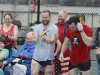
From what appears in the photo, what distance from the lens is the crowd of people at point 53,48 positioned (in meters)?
4.35

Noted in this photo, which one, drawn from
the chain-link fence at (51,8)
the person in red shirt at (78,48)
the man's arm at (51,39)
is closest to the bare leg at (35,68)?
the man's arm at (51,39)

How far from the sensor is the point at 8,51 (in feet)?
Answer: 18.3

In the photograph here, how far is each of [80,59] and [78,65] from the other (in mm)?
116

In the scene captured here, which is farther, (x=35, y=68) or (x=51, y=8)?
(x=51, y=8)

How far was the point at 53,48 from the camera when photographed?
4.74 meters

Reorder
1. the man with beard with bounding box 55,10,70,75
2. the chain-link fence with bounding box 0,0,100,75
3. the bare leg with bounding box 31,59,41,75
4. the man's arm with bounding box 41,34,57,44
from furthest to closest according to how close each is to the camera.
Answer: the chain-link fence with bounding box 0,0,100,75 → the man with beard with bounding box 55,10,70,75 → the bare leg with bounding box 31,59,41,75 → the man's arm with bounding box 41,34,57,44

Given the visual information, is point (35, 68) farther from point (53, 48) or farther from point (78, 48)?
point (78, 48)

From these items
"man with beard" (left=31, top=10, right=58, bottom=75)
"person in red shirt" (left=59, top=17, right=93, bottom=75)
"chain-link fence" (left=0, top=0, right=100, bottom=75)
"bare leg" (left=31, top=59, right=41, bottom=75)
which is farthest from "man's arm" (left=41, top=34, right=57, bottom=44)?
"chain-link fence" (left=0, top=0, right=100, bottom=75)

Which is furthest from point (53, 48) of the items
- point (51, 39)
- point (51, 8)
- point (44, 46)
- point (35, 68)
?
point (51, 8)

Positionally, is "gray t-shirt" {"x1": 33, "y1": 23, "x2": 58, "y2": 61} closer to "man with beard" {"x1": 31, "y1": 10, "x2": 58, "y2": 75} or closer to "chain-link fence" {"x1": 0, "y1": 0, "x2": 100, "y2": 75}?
"man with beard" {"x1": 31, "y1": 10, "x2": 58, "y2": 75}

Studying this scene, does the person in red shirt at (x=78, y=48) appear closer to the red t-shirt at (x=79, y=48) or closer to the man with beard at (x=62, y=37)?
the red t-shirt at (x=79, y=48)

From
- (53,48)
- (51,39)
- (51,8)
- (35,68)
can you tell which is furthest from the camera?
(51,8)

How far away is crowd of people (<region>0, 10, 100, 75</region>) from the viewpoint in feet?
14.3

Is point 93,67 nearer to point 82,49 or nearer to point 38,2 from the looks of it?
point 38,2
